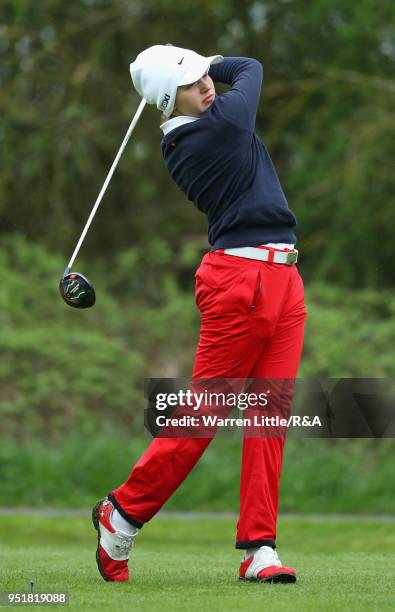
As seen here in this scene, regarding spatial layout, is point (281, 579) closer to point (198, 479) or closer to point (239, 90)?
point (239, 90)

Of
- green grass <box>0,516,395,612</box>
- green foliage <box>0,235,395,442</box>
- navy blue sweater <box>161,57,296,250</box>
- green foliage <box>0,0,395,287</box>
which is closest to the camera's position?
green grass <box>0,516,395,612</box>

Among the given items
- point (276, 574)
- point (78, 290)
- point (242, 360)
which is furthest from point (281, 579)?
point (78, 290)

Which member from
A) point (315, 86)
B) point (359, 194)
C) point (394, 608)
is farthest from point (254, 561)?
point (315, 86)

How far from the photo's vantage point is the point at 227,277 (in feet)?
15.1

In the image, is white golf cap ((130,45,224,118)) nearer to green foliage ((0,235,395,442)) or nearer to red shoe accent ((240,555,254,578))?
red shoe accent ((240,555,254,578))

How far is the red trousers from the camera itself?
4594 mm

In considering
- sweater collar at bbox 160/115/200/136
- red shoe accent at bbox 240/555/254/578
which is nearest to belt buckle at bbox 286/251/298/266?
sweater collar at bbox 160/115/200/136

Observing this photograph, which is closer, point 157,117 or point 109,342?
point 109,342

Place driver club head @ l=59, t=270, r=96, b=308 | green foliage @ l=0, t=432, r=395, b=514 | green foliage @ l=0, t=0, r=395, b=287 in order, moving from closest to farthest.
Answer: driver club head @ l=59, t=270, r=96, b=308 < green foliage @ l=0, t=432, r=395, b=514 < green foliage @ l=0, t=0, r=395, b=287

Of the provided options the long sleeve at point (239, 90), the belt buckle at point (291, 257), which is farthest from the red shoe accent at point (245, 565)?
the long sleeve at point (239, 90)

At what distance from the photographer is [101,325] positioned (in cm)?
1225

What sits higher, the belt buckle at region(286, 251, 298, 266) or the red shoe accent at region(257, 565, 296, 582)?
the belt buckle at region(286, 251, 298, 266)

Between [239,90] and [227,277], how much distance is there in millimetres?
685

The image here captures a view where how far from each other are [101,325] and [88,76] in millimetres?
2606
